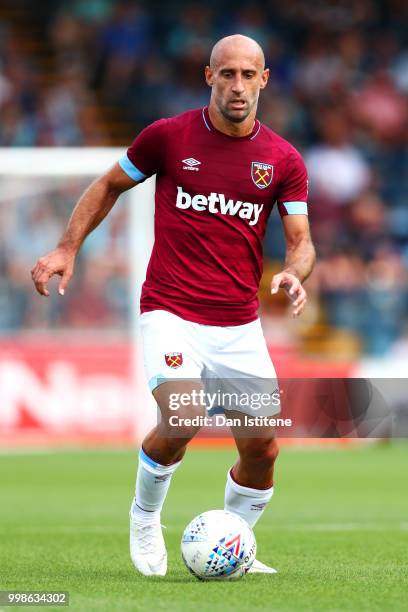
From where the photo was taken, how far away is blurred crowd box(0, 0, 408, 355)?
17.6 meters

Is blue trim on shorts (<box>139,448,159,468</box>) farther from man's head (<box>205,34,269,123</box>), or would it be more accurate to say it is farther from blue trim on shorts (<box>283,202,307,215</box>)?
man's head (<box>205,34,269,123</box>)

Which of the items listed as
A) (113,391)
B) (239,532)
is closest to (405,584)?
(239,532)

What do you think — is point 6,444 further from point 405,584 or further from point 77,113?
point 405,584

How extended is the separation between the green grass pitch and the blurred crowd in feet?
8.57

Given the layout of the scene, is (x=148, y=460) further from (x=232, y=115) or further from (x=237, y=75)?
(x=237, y=75)

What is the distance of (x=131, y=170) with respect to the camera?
6.73 metres

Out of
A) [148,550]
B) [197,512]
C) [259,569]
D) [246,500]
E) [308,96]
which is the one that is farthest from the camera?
[308,96]

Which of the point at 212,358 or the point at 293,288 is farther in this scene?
the point at 212,358

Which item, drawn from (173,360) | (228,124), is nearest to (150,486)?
(173,360)

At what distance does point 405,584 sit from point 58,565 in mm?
1854

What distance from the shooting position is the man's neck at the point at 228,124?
6.62m

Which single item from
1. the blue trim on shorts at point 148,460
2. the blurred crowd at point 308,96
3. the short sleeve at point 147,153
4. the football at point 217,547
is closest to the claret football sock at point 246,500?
the football at point 217,547

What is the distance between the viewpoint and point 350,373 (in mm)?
16531

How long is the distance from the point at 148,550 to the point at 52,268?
142cm
